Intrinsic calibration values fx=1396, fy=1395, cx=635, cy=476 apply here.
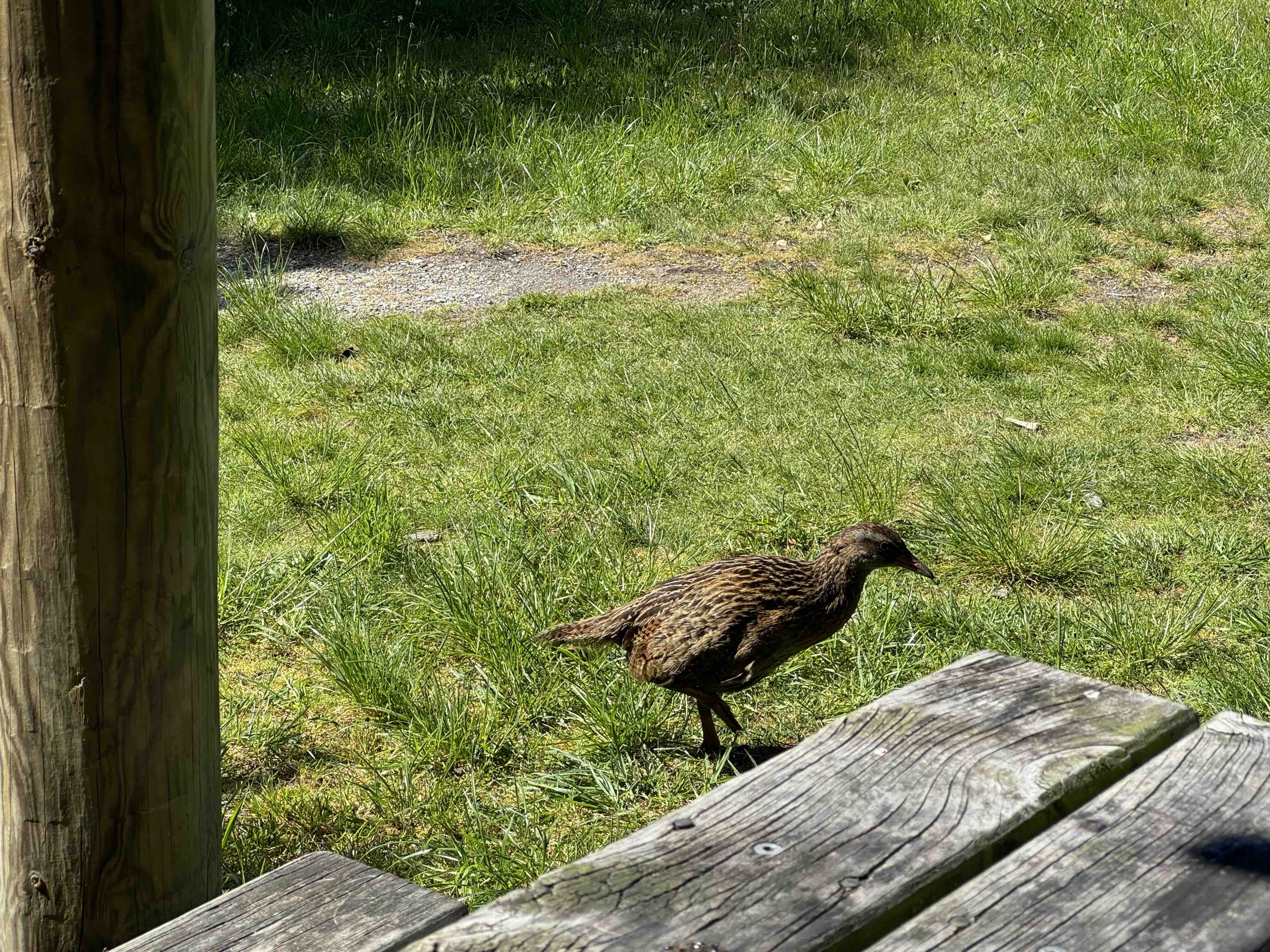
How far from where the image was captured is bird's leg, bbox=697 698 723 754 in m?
3.79

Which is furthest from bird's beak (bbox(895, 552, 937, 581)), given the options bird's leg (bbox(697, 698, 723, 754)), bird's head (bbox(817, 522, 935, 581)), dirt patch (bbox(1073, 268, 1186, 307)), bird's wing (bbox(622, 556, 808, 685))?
dirt patch (bbox(1073, 268, 1186, 307))

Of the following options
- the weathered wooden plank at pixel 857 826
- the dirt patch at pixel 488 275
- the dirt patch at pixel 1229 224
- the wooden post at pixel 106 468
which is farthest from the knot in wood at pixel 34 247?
the dirt patch at pixel 1229 224

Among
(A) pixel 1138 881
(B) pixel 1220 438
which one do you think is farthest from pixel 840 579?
(B) pixel 1220 438

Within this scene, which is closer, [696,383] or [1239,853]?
[1239,853]

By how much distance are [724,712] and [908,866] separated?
6.97 feet

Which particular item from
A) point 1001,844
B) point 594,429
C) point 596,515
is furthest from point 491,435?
point 1001,844

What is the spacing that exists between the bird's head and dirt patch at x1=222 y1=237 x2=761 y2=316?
3759 millimetres

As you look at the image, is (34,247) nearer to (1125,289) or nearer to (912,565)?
(912,565)

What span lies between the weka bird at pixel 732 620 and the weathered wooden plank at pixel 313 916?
191 cm

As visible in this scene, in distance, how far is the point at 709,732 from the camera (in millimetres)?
3803

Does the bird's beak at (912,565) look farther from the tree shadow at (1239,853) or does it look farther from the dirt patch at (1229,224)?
the dirt patch at (1229,224)

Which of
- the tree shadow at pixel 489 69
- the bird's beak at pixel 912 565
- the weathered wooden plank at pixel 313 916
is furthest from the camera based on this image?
the tree shadow at pixel 489 69

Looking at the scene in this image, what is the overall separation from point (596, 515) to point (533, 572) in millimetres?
702

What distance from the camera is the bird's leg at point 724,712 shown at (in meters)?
3.74
